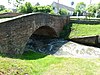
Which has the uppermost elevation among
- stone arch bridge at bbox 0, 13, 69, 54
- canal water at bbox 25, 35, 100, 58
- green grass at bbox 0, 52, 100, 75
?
stone arch bridge at bbox 0, 13, 69, 54

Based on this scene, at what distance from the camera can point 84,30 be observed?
32.3 meters

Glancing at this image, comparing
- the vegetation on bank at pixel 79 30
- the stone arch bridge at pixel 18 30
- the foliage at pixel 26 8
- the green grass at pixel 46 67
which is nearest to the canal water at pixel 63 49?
the stone arch bridge at pixel 18 30

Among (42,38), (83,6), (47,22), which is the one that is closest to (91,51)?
(47,22)

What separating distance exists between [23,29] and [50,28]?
10968mm

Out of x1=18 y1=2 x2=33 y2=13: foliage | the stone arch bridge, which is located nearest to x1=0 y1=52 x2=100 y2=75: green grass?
the stone arch bridge

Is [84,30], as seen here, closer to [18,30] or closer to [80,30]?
[80,30]

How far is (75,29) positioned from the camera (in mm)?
33125

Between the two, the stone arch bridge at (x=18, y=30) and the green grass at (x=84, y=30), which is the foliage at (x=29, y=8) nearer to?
the green grass at (x=84, y=30)

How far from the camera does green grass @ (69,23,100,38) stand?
30.7 meters

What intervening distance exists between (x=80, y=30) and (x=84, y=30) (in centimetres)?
Answer: 61

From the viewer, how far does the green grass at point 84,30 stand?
30672 mm

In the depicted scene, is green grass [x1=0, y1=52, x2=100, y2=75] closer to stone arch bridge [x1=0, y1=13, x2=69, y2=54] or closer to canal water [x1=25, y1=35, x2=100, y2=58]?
stone arch bridge [x1=0, y1=13, x2=69, y2=54]

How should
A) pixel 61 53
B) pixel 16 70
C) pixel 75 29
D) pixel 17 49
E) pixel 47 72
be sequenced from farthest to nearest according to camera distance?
pixel 75 29, pixel 61 53, pixel 17 49, pixel 47 72, pixel 16 70

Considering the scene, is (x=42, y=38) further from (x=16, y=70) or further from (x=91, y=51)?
(x=16, y=70)
